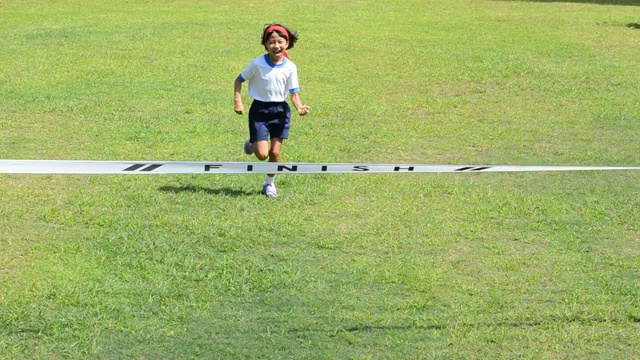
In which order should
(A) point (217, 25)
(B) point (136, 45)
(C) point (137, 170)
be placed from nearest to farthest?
(C) point (137, 170)
(B) point (136, 45)
(A) point (217, 25)

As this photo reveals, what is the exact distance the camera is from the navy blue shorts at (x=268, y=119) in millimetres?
7848

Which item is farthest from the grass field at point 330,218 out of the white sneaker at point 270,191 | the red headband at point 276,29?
the red headband at point 276,29

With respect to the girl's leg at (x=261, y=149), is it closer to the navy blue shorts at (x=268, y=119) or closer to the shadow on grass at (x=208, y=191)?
the navy blue shorts at (x=268, y=119)

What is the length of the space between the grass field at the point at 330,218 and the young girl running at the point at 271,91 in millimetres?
415

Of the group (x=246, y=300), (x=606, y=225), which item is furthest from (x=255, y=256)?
(x=606, y=225)

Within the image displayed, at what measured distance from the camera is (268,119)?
789 cm

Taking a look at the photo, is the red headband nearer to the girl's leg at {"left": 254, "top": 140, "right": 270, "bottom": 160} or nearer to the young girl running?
the young girl running

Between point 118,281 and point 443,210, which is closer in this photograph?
point 118,281

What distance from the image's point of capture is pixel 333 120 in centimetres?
1093

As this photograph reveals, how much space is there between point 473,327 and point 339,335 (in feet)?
2.63

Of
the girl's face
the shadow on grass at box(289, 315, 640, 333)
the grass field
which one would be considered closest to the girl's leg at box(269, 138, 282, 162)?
the grass field

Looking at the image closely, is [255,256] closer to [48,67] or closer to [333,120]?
[333,120]

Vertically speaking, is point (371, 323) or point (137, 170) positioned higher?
A: point (137, 170)

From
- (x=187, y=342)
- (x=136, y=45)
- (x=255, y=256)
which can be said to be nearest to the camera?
(x=187, y=342)
